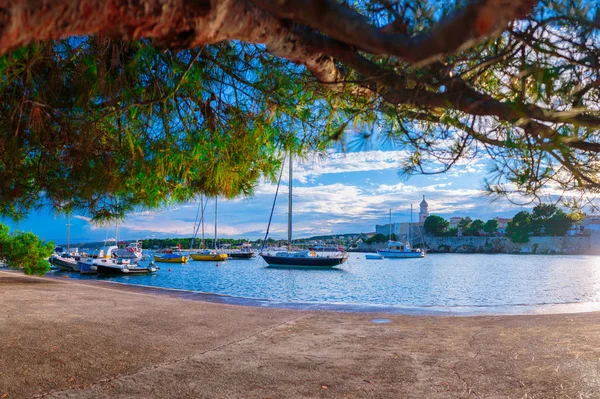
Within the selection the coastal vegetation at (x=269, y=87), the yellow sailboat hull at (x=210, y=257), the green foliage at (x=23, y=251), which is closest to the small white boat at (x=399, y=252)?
the yellow sailboat hull at (x=210, y=257)

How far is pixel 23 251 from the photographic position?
14.4 meters

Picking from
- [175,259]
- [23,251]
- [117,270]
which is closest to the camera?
[23,251]

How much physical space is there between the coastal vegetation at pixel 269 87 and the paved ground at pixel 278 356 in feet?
5.51

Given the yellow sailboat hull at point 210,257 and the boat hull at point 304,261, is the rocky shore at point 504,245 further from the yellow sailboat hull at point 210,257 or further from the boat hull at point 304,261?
the boat hull at point 304,261

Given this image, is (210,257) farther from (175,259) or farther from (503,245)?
(503,245)

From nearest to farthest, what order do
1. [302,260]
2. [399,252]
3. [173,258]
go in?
[302,260]
[173,258]
[399,252]

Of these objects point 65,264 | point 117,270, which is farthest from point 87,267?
point 65,264

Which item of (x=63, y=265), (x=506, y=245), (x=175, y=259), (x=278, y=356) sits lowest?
(x=175, y=259)

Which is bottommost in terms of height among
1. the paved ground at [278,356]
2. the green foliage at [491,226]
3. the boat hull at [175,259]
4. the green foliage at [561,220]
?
the boat hull at [175,259]

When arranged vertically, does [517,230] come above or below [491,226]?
below

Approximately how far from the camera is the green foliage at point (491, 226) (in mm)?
98000

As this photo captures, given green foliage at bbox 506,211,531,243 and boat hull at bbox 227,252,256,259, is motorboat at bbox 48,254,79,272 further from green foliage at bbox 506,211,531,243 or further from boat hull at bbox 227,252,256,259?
green foliage at bbox 506,211,531,243

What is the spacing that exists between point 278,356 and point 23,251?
1267cm

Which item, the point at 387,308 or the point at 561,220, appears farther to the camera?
the point at 387,308
